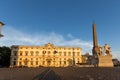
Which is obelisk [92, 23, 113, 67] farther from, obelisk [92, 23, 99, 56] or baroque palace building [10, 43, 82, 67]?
baroque palace building [10, 43, 82, 67]

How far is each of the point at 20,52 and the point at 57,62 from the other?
1791 centimetres

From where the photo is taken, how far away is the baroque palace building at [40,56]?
208ft

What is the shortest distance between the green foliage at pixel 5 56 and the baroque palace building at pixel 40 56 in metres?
1.74

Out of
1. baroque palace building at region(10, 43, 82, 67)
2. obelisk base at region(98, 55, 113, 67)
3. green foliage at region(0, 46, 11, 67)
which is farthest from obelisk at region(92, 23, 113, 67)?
green foliage at region(0, 46, 11, 67)

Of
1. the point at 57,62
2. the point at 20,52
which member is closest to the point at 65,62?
the point at 57,62

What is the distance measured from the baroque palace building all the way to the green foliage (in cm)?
174

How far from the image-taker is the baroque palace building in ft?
208

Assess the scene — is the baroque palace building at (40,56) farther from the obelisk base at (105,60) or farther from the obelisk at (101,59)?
the obelisk base at (105,60)

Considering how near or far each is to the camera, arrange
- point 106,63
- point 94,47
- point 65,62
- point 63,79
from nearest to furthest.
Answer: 1. point 63,79
2. point 106,63
3. point 94,47
4. point 65,62

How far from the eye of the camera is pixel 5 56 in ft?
204

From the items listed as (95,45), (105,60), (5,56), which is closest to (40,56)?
(5,56)

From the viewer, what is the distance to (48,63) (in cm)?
6231

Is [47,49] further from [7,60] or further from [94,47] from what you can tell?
[94,47]

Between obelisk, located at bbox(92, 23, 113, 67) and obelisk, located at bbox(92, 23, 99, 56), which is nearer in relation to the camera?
obelisk, located at bbox(92, 23, 113, 67)
